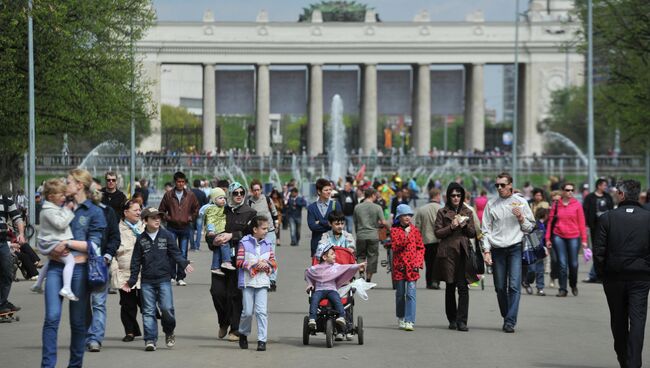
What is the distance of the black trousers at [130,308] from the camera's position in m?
17.0

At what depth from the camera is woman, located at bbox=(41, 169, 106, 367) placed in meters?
13.4

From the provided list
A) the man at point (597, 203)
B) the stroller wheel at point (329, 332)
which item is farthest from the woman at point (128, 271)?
the man at point (597, 203)

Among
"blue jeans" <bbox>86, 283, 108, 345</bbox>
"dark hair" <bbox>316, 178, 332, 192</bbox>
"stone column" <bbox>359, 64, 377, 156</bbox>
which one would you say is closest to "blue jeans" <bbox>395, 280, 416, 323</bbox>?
"dark hair" <bbox>316, 178, 332, 192</bbox>

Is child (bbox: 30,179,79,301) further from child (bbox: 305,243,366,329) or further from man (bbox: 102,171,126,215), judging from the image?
man (bbox: 102,171,126,215)

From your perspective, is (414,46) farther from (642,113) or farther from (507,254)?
(507,254)

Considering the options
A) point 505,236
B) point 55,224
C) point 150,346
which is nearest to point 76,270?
point 55,224

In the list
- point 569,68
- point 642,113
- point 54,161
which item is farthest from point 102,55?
point 569,68

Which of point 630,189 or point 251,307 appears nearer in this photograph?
point 630,189

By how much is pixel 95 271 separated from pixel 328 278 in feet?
12.2

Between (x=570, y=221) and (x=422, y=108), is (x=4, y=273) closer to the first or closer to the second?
(x=570, y=221)

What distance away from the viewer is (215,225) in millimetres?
17734

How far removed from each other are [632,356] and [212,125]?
325 ft

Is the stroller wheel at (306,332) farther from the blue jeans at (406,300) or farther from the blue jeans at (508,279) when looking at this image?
the blue jeans at (508,279)

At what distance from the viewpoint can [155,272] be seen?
16250mm
